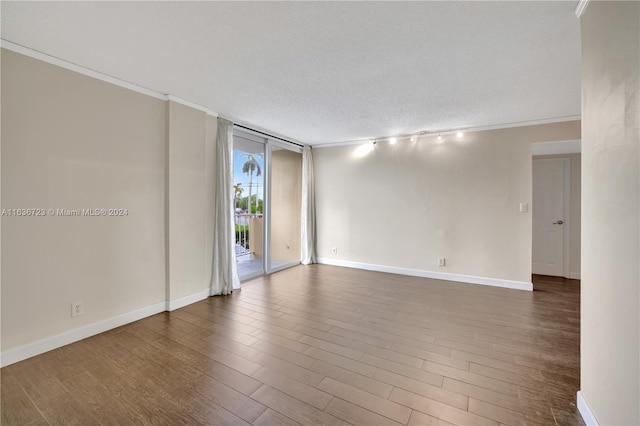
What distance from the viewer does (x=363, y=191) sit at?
557 cm

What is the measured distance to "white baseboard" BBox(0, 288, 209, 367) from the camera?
7.38 feet

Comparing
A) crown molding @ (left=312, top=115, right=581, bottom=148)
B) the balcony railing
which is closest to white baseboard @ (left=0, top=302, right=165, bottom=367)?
the balcony railing

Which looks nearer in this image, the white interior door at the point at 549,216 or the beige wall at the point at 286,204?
the white interior door at the point at 549,216

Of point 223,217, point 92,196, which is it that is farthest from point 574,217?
point 92,196

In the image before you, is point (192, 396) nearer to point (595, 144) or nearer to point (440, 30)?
point (595, 144)

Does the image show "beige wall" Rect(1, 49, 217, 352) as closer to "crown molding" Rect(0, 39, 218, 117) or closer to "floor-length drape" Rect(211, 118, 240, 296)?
"crown molding" Rect(0, 39, 218, 117)

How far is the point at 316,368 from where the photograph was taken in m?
2.20

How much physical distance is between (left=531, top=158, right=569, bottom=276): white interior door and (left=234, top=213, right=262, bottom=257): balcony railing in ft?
17.3

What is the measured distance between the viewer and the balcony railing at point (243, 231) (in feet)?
16.9

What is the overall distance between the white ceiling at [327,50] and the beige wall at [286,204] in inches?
89.6

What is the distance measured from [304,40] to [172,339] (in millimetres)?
2907

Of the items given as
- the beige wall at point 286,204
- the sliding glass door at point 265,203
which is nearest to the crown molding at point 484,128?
Result: the beige wall at point 286,204

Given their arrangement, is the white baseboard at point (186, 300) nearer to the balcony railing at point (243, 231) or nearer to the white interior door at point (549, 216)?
the balcony railing at point (243, 231)

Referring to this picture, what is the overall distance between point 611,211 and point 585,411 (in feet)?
4.02
